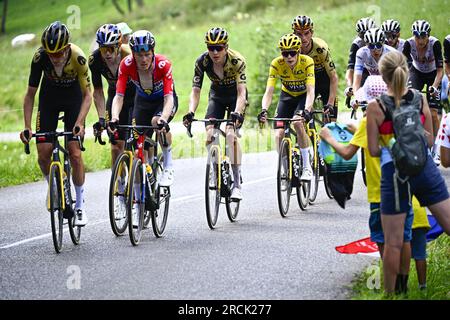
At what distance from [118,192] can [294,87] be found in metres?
3.86

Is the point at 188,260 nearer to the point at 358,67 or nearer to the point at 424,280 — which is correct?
the point at 424,280

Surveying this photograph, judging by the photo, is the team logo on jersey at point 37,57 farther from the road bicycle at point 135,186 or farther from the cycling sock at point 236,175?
the cycling sock at point 236,175

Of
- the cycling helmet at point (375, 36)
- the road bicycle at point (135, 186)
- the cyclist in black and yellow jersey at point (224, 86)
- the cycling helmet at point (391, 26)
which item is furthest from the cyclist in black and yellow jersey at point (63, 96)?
the cycling helmet at point (391, 26)

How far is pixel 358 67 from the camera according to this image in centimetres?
1533

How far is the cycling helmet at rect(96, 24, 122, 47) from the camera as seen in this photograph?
12039 millimetres

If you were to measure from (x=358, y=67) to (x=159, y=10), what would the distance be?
34.2 metres

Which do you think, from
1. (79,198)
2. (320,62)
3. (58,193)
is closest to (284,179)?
(320,62)

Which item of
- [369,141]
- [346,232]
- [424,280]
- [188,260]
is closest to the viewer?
[369,141]

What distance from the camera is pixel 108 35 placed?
39.7ft

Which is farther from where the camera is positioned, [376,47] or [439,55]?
[439,55]

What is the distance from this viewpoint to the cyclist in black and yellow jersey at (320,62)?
49.6 feet

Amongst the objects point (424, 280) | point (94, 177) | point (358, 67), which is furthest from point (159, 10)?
point (424, 280)

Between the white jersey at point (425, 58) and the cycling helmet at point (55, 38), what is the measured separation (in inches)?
295
